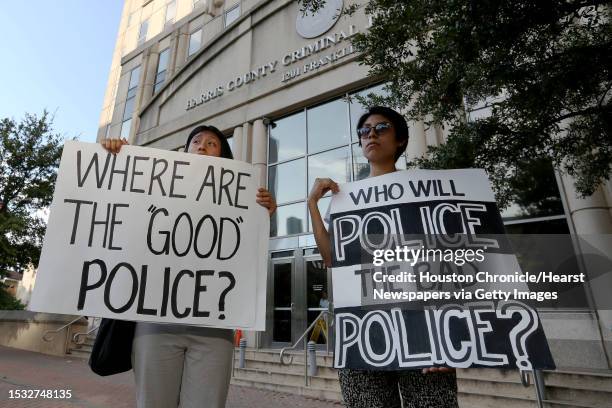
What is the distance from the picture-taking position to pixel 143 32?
24531 mm

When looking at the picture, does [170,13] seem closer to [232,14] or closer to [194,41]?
[194,41]

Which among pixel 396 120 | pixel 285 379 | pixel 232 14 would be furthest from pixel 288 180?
pixel 396 120

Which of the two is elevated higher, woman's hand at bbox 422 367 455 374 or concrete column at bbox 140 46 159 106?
concrete column at bbox 140 46 159 106

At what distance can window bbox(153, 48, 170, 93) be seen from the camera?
68.3ft

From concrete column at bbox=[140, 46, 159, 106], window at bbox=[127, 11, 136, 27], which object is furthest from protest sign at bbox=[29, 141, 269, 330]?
window at bbox=[127, 11, 136, 27]

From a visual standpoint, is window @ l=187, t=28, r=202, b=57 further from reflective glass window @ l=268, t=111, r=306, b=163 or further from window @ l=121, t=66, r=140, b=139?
reflective glass window @ l=268, t=111, r=306, b=163

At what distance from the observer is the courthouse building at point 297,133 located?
7418 mm

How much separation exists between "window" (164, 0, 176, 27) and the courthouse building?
5.19 metres

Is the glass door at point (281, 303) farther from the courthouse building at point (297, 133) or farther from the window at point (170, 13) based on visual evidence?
the window at point (170, 13)

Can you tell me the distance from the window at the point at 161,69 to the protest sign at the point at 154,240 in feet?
67.6

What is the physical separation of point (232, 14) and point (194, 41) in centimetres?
295

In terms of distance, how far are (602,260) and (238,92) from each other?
12.4 meters

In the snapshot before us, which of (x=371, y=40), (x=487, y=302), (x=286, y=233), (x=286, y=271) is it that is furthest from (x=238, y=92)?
(x=487, y=302)

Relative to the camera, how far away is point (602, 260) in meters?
7.16
